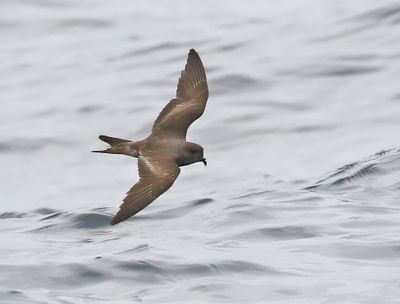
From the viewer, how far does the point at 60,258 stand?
1150 centimetres

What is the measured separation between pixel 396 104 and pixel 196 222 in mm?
4304

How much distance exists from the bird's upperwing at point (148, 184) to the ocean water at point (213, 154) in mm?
867

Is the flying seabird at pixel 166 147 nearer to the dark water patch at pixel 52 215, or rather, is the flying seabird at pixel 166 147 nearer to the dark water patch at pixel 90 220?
the dark water patch at pixel 90 220

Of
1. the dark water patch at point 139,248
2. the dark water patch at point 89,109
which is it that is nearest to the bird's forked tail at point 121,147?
the dark water patch at point 139,248

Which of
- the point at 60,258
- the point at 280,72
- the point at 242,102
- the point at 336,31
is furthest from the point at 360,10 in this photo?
the point at 60,258

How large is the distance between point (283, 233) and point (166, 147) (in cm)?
174

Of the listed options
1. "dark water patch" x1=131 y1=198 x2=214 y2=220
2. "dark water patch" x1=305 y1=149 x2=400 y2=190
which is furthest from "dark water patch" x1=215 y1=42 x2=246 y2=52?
"dark water patch" x1=131 y1=198 x2=214 y2=220

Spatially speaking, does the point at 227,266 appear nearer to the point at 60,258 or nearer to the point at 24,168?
the point at 60,258

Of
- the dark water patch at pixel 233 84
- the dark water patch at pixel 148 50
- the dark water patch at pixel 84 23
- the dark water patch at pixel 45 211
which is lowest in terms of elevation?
the dark water patch at pixel 45 211

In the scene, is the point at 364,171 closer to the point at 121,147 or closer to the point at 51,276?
the point at 121,147

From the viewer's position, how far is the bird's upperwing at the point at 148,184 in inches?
381

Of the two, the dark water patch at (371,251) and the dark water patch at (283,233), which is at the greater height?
the dark water patch at (283,233)

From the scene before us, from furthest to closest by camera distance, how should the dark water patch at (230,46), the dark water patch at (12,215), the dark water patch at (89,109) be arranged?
1. the dark water patch at (230,46)
2. the dark water patch at (89,109)
3. the dark water patch at (12,215)

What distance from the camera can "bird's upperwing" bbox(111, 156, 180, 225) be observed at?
9.69 metres
